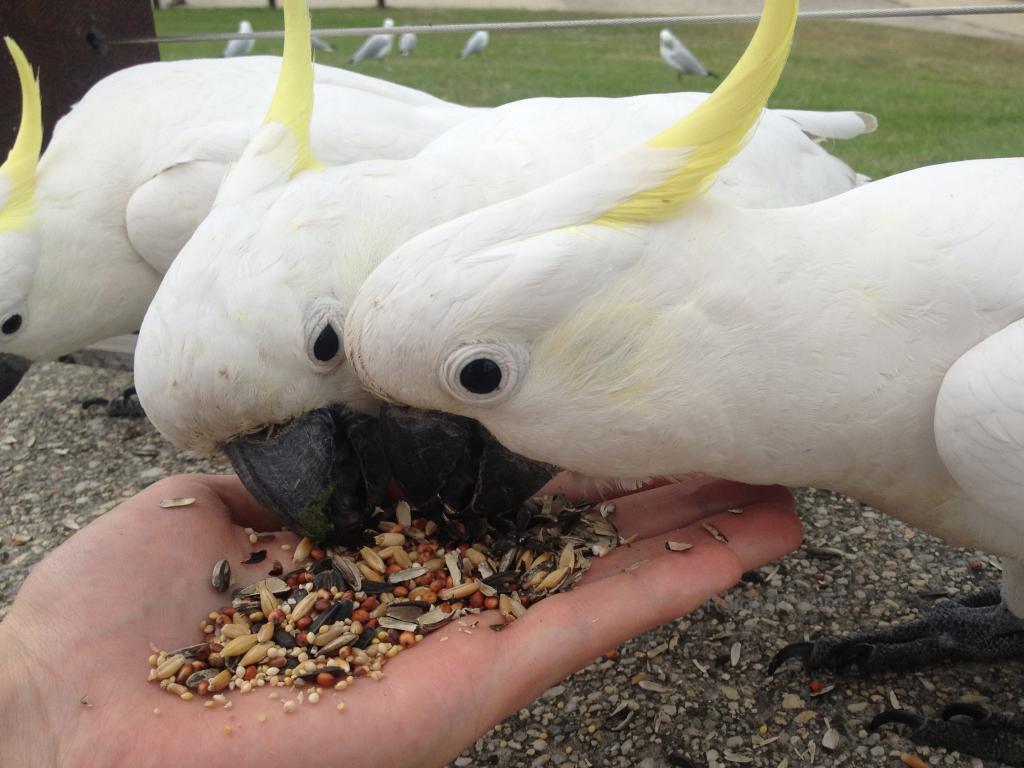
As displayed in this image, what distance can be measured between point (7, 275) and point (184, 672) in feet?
4.24

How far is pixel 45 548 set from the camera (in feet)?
9.27

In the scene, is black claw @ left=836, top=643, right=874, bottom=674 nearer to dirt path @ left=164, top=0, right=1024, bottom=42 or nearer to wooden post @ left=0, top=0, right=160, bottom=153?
wooden post @ left=0, top=0, right=160, bottom=153

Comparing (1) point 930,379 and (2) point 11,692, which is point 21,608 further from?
(1) point 930,379

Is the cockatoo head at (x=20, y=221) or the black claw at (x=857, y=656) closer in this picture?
the black claw at (x=857, y=656)

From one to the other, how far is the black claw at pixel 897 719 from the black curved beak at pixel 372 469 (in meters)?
0.95

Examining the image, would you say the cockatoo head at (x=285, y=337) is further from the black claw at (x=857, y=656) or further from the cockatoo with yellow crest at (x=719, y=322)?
the black claw at (x=857, y=656)

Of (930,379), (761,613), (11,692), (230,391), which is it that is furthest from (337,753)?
(761,613)

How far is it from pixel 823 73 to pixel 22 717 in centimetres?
950

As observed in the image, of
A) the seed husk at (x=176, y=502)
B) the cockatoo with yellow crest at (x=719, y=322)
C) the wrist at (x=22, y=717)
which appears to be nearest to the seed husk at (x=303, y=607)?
the seed husk at (x=176, y=502)

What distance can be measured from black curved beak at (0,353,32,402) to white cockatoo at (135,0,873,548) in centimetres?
108

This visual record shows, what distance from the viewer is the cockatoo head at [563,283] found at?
127cm

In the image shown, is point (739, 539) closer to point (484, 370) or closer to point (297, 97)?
point (484, 370)

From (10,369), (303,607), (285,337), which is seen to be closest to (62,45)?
(10,369)

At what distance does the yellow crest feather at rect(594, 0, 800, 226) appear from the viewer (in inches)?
50.8
